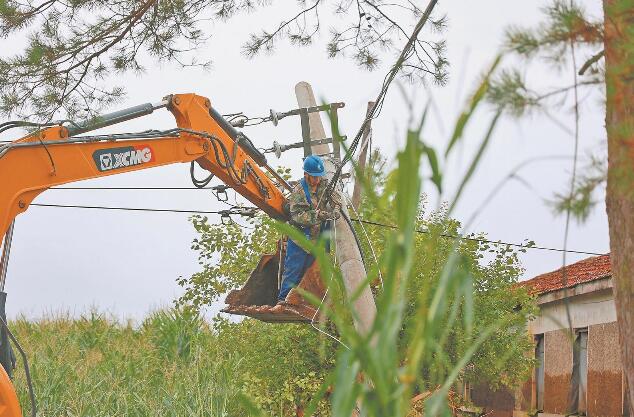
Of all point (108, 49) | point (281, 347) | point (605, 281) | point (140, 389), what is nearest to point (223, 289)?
point (281, 347)

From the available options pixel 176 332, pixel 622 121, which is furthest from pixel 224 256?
pixel 622 121

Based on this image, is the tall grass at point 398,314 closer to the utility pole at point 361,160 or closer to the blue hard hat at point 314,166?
the utility pole at point 361,160

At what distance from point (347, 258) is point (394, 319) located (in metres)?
8.14

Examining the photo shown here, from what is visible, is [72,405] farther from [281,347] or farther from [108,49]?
[108,49]

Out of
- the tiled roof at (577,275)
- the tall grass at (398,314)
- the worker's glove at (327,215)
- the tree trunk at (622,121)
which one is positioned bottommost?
the tall grass at (398,314)

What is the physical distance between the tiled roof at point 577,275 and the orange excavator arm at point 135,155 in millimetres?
8579

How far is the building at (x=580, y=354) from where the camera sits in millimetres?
17844

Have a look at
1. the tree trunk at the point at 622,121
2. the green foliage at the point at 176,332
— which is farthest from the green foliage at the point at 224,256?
the tree trunk at the point at 622,121

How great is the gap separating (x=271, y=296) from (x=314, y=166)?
→ 1.71 meters

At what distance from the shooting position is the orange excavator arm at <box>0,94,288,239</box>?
8.82 metres

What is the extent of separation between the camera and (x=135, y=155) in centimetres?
991

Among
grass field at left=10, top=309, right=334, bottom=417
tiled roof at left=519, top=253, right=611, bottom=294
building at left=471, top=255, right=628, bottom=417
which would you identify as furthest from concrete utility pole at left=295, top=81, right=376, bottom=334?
tiled roof at left=519, top=253, right=611, bottom=294

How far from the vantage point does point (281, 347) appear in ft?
54.2

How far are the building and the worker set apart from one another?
620 cm
